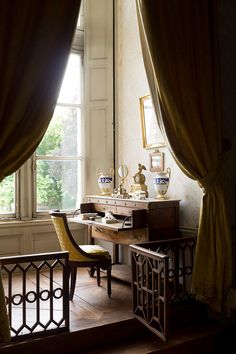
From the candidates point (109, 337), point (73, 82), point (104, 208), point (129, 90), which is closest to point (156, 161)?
point (104, 208)

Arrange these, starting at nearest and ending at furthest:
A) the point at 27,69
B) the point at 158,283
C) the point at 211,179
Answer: the point at 27,69 → the point at 158,283 → the point at 211,179

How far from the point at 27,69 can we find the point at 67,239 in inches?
60.6

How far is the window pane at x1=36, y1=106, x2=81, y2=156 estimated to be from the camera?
466 cm

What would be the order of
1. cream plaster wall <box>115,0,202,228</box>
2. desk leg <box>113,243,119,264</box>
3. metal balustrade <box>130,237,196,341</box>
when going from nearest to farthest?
metal balustrade <box>130,237,196,341</box>
cream plaster wall <box>115,0,202,228</box>
desk leg <box>113,243,119,264</box>

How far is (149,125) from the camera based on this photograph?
13.7 ft

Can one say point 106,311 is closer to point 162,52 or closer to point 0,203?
point 0,203

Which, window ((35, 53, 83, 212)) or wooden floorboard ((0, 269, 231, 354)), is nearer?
wooden floorboard ((0, 269, 231, 354))

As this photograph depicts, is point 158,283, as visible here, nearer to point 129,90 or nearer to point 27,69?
point 27,69

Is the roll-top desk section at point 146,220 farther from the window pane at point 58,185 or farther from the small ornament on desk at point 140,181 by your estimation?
the window pane at point 58,185

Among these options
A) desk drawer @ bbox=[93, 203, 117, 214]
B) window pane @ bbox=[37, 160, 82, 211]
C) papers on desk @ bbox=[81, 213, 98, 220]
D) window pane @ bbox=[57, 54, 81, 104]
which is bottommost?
papers on desk @ bbox=[81, 213, 98, 220]

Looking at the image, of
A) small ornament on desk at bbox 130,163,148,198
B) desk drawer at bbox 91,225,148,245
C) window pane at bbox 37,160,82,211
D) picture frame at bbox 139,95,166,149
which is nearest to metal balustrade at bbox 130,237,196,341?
desk drawer at bbox 91,225,148,245

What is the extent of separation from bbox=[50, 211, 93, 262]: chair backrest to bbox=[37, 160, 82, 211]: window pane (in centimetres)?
128

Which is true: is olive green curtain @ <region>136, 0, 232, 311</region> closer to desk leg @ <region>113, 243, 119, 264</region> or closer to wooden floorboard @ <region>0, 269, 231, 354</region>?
wooden floorboard @ <region>0, 269, 231, 354</region>

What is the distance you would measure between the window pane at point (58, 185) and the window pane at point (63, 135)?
0.14 metres
